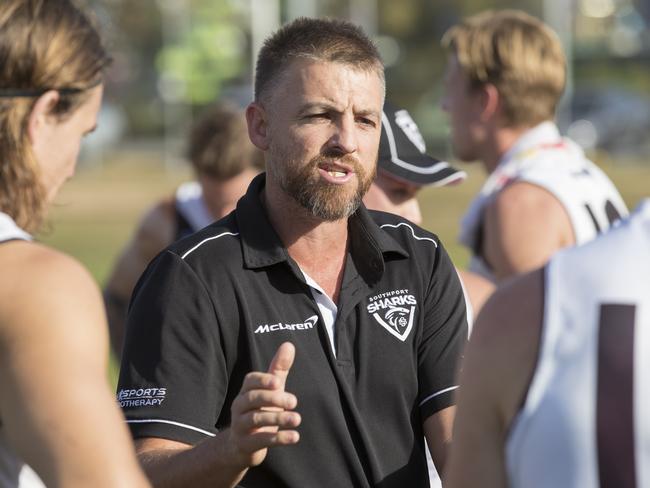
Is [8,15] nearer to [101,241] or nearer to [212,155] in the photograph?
[212,155]

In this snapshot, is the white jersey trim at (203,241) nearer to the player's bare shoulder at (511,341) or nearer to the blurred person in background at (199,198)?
the player's bare shoulder at (511,341)

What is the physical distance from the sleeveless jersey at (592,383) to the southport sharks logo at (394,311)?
1.35 meters

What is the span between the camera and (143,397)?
286 centimetres

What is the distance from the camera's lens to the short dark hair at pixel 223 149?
5.75m

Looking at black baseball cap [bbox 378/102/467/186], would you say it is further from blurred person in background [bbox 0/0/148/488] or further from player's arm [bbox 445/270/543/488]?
player's arm [bbox 445/270/543/488]

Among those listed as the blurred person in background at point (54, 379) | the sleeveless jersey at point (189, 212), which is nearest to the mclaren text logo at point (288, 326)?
the blurred person in background at point (54, 379)

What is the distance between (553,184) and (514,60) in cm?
62

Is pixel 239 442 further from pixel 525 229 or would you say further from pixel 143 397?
pixel 525 229

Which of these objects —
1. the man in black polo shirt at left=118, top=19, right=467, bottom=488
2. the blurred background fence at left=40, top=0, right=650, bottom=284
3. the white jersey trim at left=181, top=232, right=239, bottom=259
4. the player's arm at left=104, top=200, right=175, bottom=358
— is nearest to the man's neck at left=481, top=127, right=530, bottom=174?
the player's arm at left=104, top=200, right=175, bottom=358

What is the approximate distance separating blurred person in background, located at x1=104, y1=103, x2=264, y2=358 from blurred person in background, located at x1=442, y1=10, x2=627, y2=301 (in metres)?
1.05

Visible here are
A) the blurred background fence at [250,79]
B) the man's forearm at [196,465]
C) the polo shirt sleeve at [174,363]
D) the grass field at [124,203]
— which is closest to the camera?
the man's forearm at [196,465]

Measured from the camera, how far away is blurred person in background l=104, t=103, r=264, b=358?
228 inches

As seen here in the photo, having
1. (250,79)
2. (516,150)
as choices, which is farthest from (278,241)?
(250,79)

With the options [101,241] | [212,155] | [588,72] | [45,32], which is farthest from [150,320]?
[588,72]
